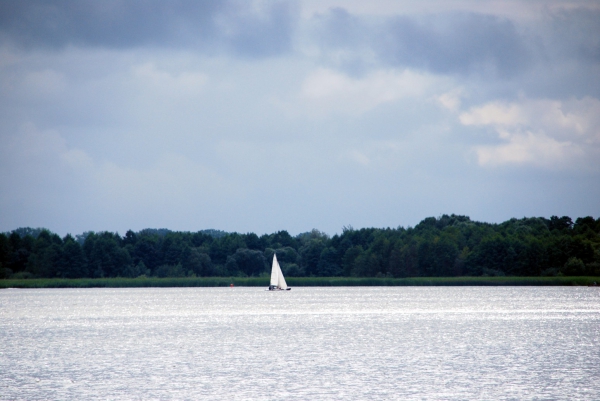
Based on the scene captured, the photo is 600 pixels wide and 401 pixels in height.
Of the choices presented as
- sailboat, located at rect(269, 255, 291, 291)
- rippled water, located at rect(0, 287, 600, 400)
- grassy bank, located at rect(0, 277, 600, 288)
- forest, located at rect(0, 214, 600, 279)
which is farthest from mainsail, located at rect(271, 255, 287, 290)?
rippled water, located at rect(0, 287, 600, 400)

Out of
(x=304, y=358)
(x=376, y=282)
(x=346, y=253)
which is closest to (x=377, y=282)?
(x=376, y=282)

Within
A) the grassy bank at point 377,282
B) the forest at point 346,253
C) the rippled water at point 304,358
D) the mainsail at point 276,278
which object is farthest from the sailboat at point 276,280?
the rippled water at point 304,358

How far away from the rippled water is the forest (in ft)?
247

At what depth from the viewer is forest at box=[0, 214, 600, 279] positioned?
13250cm

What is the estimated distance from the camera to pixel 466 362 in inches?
1278

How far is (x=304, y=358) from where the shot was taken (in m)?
34.1

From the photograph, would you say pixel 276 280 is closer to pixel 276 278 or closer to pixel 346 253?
pixel 276 278

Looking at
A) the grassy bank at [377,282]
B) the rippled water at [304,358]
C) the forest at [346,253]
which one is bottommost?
the rippled water at [304,358]

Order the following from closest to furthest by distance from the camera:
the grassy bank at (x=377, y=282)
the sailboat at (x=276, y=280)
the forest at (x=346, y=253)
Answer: the sailboat at (x=276, y=280)
the grassy bank at (x=377, y=282)
the forest at (x=346, y=253)

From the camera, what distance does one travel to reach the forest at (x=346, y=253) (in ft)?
435

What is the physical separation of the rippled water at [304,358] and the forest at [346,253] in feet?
247

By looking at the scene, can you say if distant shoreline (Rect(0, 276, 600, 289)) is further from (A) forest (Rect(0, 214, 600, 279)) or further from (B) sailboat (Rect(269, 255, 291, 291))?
(B) sailboat (Rect(269, 255, 291, 291))

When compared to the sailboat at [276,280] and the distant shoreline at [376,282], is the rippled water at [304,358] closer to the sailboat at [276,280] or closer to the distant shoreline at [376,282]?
the sailboat at [276,280]

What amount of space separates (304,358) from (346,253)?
125777 mm
